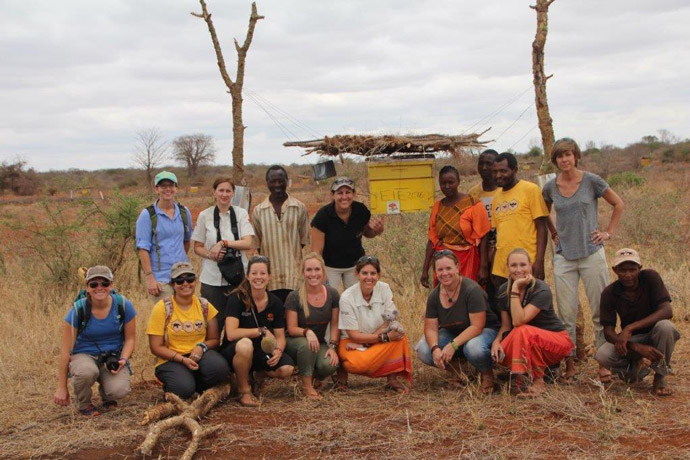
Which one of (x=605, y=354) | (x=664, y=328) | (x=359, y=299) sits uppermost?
(x=359, y=299)

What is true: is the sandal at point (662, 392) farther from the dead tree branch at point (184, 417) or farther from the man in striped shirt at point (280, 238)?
the dead tree branch at point (184, 417)

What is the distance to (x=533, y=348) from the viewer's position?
16.4 ft

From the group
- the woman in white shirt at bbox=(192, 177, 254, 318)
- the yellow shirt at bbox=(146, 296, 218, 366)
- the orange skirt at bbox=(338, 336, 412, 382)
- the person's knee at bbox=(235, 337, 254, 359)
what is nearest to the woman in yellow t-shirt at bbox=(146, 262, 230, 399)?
the yellow shirt at bbox=(146, 296, 218, 366)

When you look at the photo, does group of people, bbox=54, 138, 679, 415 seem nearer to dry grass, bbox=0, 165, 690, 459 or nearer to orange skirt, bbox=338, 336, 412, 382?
orange skirt, bbox=338, 336, 412, 382

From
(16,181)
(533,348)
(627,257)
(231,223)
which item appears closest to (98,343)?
(231,223)

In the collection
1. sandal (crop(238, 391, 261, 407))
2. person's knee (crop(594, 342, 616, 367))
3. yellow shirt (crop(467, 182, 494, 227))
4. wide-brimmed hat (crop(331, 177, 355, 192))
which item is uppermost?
wide-brimmed hat (crop(331, 177, 355, 192))

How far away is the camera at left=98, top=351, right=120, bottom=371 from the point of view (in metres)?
5.07

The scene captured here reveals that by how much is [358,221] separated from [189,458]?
256cm

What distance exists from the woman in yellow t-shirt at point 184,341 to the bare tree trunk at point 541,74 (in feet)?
12.6

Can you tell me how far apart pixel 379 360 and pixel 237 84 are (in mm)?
4832

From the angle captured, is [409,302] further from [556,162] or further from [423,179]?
[556,162]

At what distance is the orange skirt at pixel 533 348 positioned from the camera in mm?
4977

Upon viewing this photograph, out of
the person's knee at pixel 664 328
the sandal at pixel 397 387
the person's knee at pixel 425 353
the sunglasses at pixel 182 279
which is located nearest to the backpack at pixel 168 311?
the sunglasses at pixel 182 279

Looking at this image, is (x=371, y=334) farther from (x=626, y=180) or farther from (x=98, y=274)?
(x=626, y=180)
